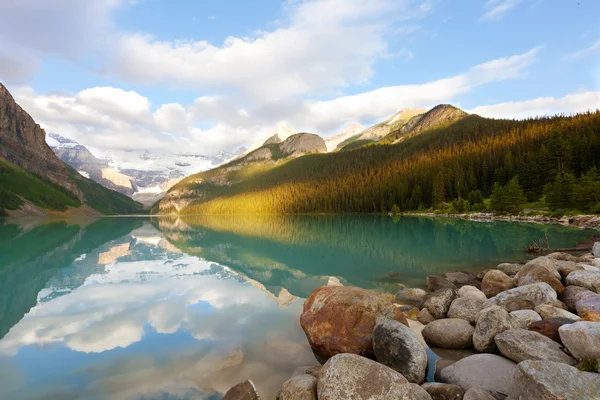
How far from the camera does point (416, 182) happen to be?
13650 cm

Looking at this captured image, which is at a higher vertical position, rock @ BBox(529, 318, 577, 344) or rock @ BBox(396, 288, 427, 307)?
rock @ BBox(529, 318, 577, 344)

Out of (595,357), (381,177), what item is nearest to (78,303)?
(595,357)

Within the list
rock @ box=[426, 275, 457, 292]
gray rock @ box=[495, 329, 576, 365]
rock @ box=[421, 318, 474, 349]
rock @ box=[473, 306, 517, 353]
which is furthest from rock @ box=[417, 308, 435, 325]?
rock @ box=[426, 275, 457, 292]

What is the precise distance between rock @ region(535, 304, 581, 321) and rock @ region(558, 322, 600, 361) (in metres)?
2.89

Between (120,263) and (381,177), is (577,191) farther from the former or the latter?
(381,177)

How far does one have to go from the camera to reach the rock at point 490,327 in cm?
1038

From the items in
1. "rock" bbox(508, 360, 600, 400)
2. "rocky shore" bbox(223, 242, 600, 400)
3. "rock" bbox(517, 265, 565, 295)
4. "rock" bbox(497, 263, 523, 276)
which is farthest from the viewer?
"rock" bbox(497, 263, 523, 276)

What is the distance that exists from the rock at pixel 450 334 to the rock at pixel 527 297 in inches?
103

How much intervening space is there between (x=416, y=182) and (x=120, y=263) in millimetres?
125333

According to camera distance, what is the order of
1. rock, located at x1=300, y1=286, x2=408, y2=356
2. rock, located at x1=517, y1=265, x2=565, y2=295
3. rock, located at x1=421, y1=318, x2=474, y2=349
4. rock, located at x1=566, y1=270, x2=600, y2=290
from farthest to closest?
rock, located at x1=517, y1=265, x2=565, y2=295
rock, located at x1=566, y1=270, x2=600, y2=290
rock, located at x1=421, y1=318, x2=474, y2=349
rock, located at x1=300, y1=286, x2=408, y2=356

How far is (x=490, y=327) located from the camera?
10484 millimetres

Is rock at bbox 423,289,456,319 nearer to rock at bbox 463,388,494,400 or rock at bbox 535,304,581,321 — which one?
rock at bbox 535,304,581,321

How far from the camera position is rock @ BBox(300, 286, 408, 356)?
10883 mm

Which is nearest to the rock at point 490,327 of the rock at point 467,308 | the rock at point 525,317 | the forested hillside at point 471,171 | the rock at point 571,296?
the rock at point 525,317
